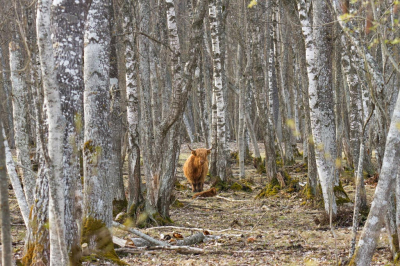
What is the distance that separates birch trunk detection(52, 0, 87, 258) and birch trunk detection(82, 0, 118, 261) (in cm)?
75

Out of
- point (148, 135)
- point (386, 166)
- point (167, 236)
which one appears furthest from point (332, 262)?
point (148, 135)

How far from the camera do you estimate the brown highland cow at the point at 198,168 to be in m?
15.0

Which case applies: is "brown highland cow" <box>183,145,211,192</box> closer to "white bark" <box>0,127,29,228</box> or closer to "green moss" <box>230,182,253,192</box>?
"green moss" <box>230,182,253,192</box>

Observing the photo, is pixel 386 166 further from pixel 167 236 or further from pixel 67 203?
pixel 167 236

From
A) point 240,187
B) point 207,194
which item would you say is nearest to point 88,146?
point 207,194

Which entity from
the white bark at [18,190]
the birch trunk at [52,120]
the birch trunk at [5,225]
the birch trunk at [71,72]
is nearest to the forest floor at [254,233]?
the white bark at [18,190]

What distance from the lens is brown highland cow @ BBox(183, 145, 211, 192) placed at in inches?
591

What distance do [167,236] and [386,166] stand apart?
448 cm

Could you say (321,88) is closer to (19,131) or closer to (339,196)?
(339,196)

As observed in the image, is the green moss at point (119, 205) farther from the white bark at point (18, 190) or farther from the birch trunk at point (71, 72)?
the birch trunk at point (71, 72)

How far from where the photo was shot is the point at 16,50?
33.1 feet

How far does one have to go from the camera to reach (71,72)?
5.31 m

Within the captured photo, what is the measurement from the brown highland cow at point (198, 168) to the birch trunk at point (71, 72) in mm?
9661

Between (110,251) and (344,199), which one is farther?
(344,199)
